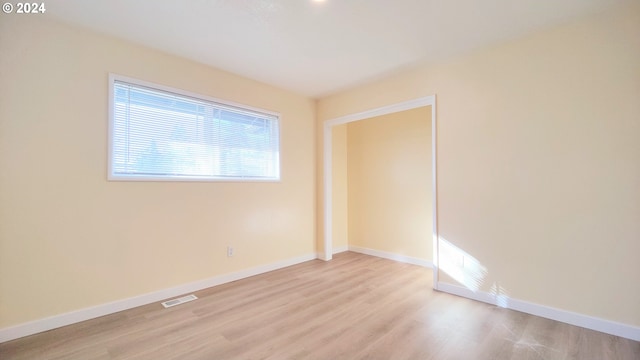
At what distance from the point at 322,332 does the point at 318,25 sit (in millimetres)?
2597

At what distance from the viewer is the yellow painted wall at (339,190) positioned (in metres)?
4.96

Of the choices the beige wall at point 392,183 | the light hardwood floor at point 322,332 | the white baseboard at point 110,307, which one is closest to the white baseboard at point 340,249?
the beige wall at point 392,183

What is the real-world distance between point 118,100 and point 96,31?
613mm

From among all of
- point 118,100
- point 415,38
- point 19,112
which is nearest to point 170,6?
point 118,100

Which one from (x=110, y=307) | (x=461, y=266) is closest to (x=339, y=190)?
(x=461, y=266)

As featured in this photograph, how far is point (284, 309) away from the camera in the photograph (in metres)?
2.65

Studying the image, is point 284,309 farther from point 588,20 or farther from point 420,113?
point 588,20

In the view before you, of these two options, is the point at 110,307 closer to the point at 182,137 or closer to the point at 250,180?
the point at 182,137

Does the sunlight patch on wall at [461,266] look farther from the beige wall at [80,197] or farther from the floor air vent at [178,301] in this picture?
the floor air vent at [178,301]

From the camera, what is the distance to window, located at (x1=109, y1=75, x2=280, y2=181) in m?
2.69

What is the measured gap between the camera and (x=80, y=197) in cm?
243

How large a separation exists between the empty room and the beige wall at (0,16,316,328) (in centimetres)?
1

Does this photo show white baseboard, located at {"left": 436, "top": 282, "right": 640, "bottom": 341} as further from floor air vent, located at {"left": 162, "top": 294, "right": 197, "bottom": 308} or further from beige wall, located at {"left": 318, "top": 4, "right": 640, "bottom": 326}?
floor air vent, located at {"left": 162, "top": 294, "right": 197, "bottom": 308}

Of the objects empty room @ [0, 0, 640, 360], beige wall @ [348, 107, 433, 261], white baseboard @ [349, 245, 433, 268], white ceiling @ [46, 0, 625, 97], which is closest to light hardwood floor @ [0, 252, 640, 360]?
empty room @ [0, 0, 640, 360]
